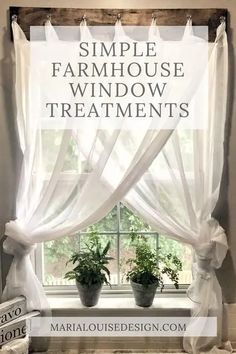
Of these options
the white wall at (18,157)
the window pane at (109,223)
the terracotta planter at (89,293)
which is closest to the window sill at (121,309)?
the terracotta planter at (89,293)

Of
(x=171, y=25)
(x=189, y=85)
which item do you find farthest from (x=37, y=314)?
(x=171, y=25)

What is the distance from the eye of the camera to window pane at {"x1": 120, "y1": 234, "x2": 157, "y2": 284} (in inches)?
99.7

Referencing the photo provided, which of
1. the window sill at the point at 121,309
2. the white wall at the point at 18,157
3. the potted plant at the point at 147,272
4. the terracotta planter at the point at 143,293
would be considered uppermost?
the white wall at the point at 18,157

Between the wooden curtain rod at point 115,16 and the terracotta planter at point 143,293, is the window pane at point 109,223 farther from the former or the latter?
the wooden curtain rod at point 115,16

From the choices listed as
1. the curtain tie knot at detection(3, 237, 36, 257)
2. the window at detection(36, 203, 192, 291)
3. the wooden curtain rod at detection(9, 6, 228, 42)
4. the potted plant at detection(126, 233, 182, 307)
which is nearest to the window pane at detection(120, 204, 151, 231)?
the window at detection(36, 203, 192, 291)

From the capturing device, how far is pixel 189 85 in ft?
7.37

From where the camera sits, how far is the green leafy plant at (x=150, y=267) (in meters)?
2.41

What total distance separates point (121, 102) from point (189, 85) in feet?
1.12

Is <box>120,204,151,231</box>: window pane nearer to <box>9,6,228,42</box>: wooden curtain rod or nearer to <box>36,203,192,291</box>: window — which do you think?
<box>36,203,192,291</box>: window

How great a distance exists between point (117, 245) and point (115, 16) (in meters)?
1.20

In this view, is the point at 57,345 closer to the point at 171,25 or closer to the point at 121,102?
the point at 121,102

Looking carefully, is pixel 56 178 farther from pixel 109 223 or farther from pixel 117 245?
pixel 117 245

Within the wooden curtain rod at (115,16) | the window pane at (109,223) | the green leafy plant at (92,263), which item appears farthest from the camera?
the window pane at (109,223)

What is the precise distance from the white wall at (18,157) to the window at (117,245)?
203 millimetres
